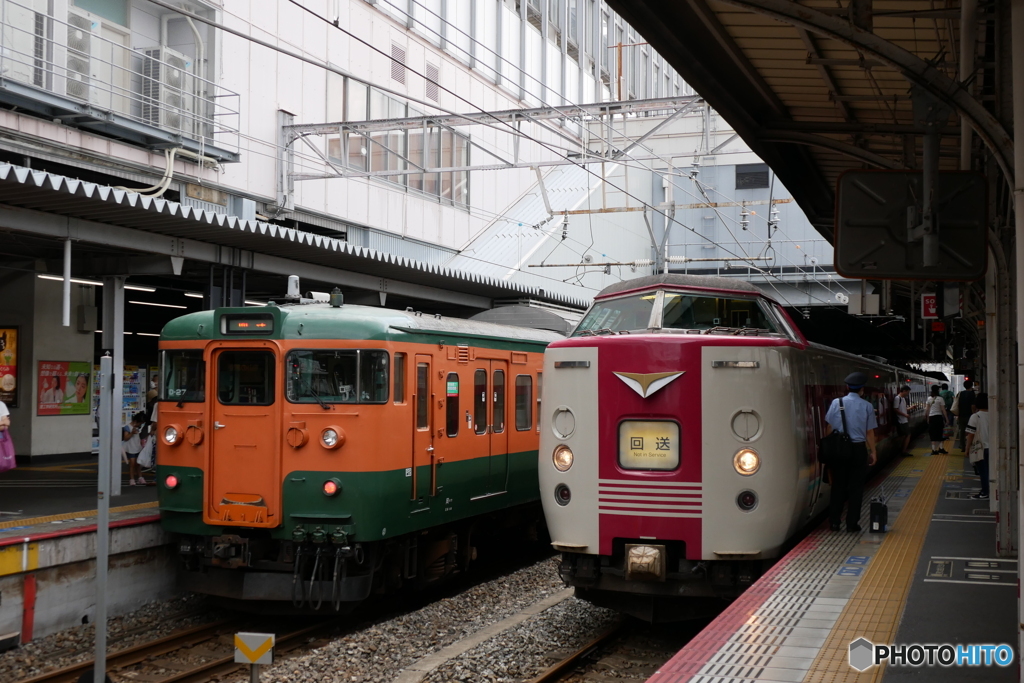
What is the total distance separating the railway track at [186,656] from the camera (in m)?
8.61

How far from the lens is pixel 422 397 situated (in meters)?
10.9

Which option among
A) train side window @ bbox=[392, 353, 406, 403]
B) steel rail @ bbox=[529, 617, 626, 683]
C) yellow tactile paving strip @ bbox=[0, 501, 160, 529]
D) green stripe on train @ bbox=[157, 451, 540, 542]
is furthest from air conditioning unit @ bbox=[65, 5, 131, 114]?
steel rail @ bbox=[529, 617, 626, 683]

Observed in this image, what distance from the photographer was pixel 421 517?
10.8 metres

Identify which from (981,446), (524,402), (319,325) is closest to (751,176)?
(981,446)

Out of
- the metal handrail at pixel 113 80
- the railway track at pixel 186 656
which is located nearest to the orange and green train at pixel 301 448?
the railway track at pixel 186 656

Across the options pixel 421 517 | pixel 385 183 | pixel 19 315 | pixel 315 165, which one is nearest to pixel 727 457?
pixel 421 517

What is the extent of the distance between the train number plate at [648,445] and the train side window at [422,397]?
2.85 m

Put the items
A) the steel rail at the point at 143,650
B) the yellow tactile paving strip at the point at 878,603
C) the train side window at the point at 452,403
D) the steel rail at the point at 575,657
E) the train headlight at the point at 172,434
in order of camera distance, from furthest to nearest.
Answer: the train side window at the point at 452,403 → the train headlight at the point at 172,434 → the steel rail at the point at 143,650 → the steel rail at the point at 575,657 → the yellow tactile paving strip at the point at 878,603

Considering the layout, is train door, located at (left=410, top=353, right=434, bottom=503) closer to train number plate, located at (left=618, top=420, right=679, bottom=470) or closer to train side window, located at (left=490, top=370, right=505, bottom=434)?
train side window, located at (left=490, top=370, right=505, bottom=434)

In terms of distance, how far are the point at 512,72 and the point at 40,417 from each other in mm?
20262

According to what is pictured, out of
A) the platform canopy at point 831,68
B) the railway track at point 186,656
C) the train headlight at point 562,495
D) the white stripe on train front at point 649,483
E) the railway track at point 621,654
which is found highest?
the platform canopy at point 831,68

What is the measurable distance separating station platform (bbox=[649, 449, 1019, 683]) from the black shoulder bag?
765 millimetres

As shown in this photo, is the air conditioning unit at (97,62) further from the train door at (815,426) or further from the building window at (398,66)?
the train door at (815,426)

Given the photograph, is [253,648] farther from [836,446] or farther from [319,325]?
[836,446]
